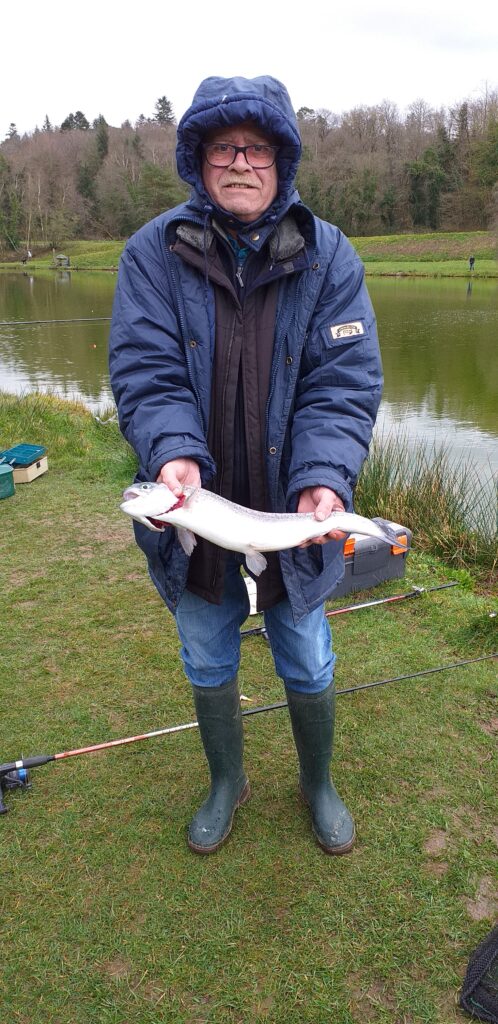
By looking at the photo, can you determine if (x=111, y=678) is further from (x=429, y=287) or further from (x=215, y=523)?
(x=429, y=287)

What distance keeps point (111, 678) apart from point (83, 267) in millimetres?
61380

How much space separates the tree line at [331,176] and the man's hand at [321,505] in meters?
56.8

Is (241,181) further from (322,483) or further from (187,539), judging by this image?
(187,539)

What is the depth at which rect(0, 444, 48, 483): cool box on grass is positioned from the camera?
7156mm

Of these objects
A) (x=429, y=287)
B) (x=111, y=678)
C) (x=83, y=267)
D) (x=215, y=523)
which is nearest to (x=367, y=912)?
(x=215, y=523)

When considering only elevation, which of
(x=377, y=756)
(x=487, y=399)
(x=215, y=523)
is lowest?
(x=487, y=399)

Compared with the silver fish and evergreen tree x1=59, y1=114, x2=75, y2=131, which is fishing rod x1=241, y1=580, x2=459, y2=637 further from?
evergreen tree x1=59, y1=114, x2=75, y2=131

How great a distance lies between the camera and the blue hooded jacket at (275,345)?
2.26m

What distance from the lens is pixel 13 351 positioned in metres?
20.9

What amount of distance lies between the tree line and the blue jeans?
56693 mm

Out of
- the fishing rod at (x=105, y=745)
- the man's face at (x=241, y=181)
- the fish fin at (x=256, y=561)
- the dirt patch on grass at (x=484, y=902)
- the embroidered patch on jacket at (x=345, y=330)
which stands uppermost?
the man's face at (x=241, y=181)

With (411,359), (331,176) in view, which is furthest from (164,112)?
(411,359)

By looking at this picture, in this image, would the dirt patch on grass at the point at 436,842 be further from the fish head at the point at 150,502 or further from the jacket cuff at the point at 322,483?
the fish head at the point at 150,502

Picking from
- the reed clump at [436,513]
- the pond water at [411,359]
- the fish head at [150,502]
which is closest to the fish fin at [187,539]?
the fish head at [150,502]
